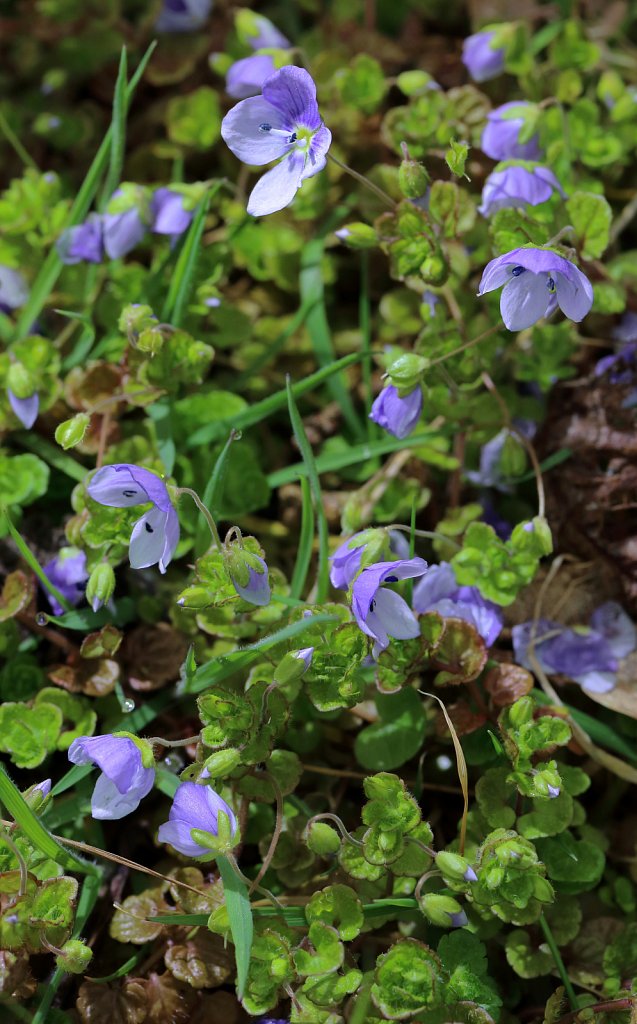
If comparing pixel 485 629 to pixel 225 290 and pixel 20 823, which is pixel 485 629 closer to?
pixel 20 823

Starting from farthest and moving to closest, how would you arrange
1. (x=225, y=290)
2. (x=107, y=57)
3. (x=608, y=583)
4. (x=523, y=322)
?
(x=107, y=57), (x=225, y=290), (x=608, y=583), (x=523, y=322)

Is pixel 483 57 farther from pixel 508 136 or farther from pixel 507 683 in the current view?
pixel 507 683

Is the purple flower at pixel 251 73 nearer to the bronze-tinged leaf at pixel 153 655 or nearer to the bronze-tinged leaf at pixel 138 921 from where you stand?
the bronze-tinged leaf at pixel 153 655

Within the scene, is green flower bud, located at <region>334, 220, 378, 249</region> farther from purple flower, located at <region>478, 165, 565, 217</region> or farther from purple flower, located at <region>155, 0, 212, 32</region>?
purple flower, located at <region>155, 0, 212, 32</region>

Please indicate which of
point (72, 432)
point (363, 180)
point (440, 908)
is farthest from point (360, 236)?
point (440, 908)

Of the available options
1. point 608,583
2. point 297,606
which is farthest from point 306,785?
→ point 608,583

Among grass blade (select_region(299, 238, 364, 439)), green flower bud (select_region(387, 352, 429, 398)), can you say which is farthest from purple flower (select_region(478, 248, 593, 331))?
grass blade (select_region(299, 238, 364, 439))

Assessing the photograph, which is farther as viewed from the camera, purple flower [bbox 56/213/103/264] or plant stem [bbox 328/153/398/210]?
purple flower [bbox 56/213/103/264]
